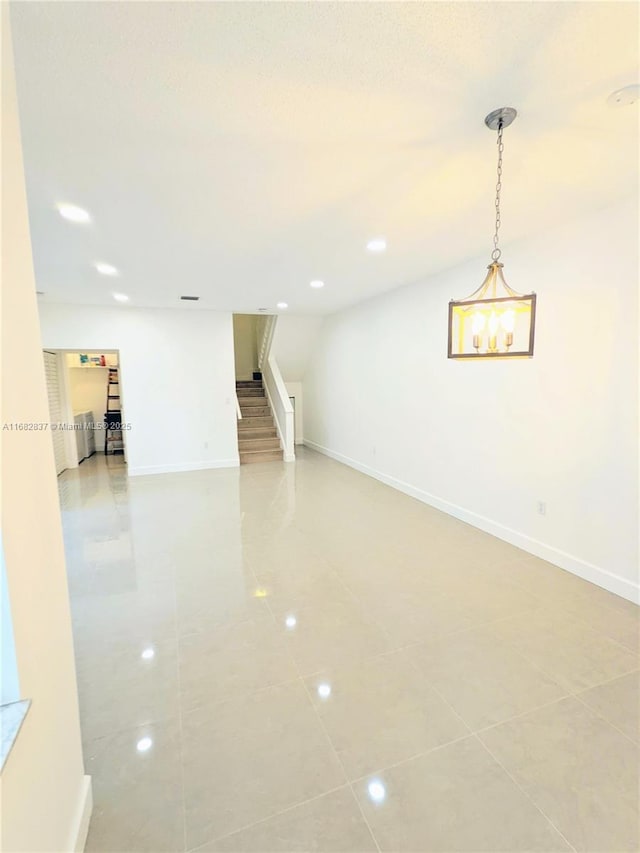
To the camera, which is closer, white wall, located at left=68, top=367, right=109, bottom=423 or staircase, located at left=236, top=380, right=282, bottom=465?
staircase, located at left=236, top=380, right=282, bottom=465

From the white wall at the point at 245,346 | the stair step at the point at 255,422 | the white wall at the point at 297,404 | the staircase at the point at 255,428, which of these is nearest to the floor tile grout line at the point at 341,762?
the staircase at the point at 255,428

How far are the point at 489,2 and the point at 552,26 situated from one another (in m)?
0.26

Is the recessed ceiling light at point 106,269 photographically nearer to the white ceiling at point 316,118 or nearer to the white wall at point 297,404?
the white ceiling at point 316,118

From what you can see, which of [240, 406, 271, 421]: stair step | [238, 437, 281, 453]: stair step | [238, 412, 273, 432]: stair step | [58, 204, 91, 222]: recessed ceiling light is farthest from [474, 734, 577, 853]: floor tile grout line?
[240, 406, 271, 421]: stair step

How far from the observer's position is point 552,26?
1259 millimetres

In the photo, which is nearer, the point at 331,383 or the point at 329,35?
the point at 329,35

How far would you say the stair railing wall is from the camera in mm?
7234

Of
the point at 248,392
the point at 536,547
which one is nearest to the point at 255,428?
the point at 248,392

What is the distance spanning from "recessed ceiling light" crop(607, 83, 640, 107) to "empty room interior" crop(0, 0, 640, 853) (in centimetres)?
2

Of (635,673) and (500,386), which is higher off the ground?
(500,386)

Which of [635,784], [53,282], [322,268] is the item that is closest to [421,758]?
[635,784]

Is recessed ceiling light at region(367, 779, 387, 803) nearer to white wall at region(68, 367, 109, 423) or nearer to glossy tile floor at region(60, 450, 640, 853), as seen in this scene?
glossy tile floor at region(60, 450, 640, 853)

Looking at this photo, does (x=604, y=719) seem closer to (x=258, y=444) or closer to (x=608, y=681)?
(x=608, y=681)

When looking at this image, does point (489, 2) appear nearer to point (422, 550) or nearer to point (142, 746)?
point (142, 746)
